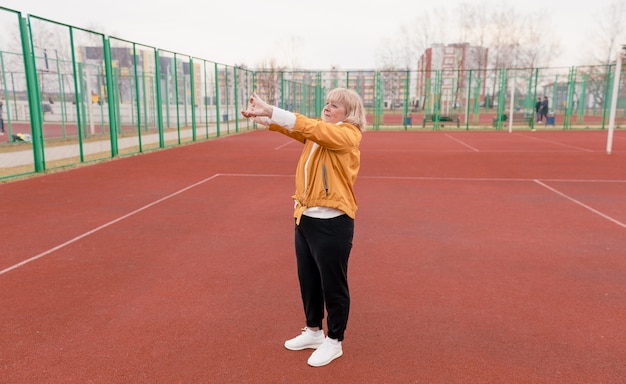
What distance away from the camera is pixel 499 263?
5.31 meters

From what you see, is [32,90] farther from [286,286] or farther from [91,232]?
[286,286]

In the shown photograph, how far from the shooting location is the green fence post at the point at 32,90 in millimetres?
10648

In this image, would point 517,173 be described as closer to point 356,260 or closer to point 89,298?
point 356,260

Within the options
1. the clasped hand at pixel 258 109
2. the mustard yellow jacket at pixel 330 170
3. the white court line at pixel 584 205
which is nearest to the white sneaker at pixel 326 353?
the mustard yellow jacket at pixel 330 170

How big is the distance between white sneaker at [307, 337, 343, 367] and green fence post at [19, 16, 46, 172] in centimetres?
1063

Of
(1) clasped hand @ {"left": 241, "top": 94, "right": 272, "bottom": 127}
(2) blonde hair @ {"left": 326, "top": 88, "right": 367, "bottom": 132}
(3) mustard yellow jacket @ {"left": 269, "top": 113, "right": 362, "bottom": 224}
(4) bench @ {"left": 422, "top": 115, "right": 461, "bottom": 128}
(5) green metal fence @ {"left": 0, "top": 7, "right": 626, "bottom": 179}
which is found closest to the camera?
(1) clasped hand @ {"left": 241, "top": 94, "right": 272, "bottom": 127}

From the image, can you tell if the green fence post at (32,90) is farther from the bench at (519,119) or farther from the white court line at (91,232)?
the bench at (519,119)

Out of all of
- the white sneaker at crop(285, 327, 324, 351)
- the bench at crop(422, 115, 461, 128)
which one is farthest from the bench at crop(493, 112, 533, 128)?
the white sneaker at crop(285, 327, 324, 351)

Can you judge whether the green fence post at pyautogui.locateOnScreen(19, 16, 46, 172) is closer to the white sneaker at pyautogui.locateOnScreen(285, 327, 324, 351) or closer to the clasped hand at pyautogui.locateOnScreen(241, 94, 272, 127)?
the white sneaker at pyautogui.locateOnScreen(285, 327, 324, 351)

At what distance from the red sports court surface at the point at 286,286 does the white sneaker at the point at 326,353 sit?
5 centimetres

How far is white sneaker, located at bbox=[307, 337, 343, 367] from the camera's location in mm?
3250

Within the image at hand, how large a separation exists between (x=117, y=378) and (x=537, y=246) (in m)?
5.05

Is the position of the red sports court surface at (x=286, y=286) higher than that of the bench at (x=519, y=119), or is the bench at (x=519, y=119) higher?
the bench at (x=519, y=119)

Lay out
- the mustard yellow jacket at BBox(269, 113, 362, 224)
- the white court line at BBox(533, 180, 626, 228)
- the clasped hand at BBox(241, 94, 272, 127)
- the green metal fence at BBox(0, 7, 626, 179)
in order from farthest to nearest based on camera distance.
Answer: the green metal fence at BBox(0, 7, 626, 179) → the white court line at BBox(533, 180, 626, 228) → the mustard yellow jacket at BBox(269, 113, 362, 224) → the clasped hand at BBox(241, 94, 272, 127)
